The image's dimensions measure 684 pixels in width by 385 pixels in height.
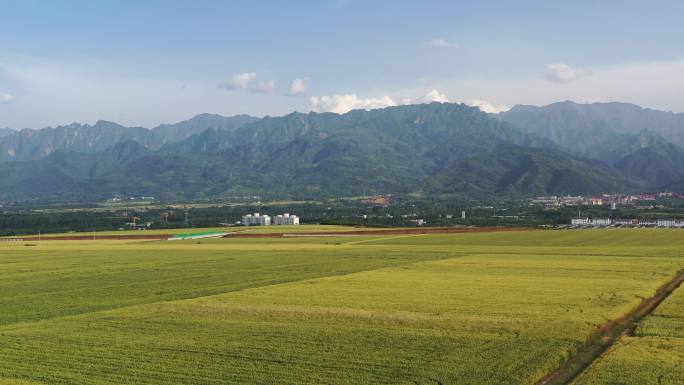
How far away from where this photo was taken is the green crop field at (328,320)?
75.7 feet

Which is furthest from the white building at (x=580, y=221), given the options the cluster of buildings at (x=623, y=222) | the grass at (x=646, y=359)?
the grass at (x=646, y=359)

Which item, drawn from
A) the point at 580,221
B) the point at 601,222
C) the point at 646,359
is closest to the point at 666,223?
the point at 601,222

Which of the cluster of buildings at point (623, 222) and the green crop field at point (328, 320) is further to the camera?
the cluster of buildings at point (623, 222)

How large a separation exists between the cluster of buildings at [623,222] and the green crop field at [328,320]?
279ft

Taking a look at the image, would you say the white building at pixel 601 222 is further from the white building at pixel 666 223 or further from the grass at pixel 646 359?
the grass at pixel 646 359

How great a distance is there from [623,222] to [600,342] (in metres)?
139

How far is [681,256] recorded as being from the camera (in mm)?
67812

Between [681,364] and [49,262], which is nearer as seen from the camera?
[681,364]

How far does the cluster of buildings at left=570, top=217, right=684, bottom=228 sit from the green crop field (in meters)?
85.0

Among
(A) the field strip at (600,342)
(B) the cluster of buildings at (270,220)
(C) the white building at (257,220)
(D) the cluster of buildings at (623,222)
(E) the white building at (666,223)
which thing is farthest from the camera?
(C) the white building at (257,220)

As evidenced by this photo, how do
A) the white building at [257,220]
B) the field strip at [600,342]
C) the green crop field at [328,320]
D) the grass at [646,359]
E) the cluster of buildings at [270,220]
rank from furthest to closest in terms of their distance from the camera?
1. the white building at [257,220]
2. the cluster of buildings at [270,220]
3. the green crop field at [328,320]
4. the field strip at [600,342]
5. the grass at [646,359]

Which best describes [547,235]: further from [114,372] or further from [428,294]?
[114,372]

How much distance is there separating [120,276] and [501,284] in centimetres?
3020

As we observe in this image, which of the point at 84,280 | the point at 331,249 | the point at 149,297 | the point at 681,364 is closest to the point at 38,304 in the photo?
the point at 149,297
